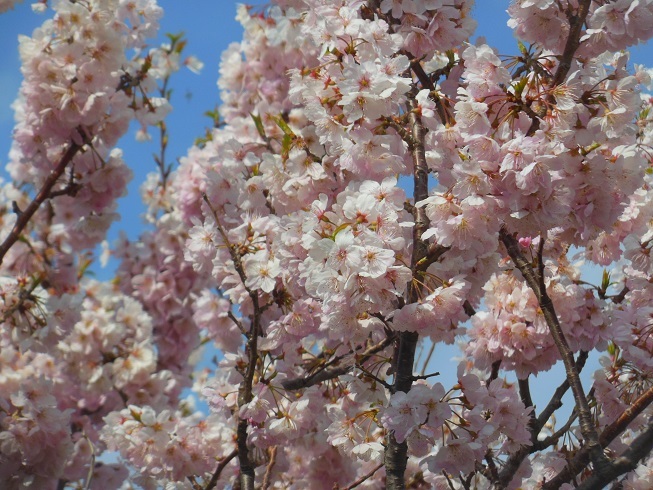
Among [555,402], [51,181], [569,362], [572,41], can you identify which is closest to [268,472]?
[555,402]

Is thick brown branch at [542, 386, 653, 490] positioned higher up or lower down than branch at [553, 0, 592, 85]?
lower down

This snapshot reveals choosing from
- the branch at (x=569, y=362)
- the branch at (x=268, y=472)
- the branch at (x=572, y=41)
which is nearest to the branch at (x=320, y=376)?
the branch at (x=268, y=472)

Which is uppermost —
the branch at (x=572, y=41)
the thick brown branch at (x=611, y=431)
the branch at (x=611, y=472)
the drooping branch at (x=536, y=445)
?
the branch at (x=572, y=41)

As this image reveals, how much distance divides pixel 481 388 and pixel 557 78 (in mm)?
1135

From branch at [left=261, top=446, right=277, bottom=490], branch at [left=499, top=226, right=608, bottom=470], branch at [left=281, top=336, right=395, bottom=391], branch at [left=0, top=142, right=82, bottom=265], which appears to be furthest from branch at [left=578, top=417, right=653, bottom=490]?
branch at [left=0, top=142, right=82, bottom=265]

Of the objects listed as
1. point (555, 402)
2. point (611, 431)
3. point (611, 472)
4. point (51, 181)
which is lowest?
point (611, 472)

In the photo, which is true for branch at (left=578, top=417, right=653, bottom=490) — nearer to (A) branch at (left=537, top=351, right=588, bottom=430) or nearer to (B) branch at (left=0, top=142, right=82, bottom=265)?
(A) branch at (left=537, top=351, right=588, bottom=430)

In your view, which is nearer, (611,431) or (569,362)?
(569,362)

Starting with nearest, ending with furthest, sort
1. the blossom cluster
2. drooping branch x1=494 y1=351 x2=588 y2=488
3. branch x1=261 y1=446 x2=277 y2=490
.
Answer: the blossom cluster < drooping branch x1=494 y1=351 x2=588 y2=488 < branch x1=261 y1=446 x2=277 y2=490

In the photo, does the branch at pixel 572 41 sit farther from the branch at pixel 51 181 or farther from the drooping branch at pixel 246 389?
the branch at pixel 51 181

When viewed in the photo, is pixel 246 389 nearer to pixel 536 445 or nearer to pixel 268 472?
pixel 268 472

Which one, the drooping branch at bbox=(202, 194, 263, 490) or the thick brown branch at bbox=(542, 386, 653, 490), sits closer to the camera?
the thick brown branch at bbox=(542, 386, 653, 490)

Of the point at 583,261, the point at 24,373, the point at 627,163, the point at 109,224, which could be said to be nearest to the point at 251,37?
the point at 109,224

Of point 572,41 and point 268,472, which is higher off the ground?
point 572,41
